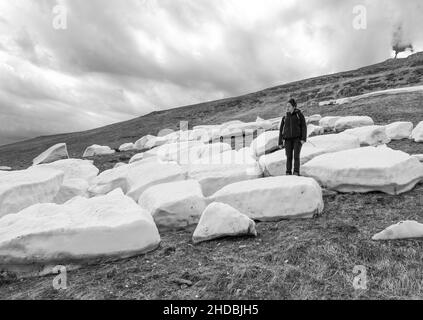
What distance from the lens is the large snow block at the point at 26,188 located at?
24.7 ft

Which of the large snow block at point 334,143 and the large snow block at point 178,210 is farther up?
the large snow block at point 334,143

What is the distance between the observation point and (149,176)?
Answer: 30.3 feet

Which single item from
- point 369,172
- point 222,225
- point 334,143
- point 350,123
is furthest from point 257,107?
point 222,225

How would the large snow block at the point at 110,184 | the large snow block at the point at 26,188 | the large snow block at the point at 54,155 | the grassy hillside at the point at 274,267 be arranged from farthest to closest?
the large snow block at the point at 54,155
the large snow block at the point at 110,184
the large snow block at the point at 26,188
the grassy hillside at the point at 274,267

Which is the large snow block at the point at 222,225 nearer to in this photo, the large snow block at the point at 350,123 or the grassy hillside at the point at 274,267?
the grassy hillside at the point at 274,267

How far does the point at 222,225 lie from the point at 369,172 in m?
3.57

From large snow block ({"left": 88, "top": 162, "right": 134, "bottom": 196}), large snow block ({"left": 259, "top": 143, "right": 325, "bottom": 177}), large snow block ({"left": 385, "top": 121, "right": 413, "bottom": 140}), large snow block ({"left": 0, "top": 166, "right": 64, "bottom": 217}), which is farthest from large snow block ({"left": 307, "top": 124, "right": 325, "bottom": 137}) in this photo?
large snow block ({"left": 0, "top": 166, "right": 64, "bottom": 217})

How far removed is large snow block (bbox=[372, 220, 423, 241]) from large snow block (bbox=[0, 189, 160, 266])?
3434mm

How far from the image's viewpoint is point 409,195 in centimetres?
710

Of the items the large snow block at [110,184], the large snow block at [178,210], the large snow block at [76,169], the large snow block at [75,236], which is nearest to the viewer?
the large snow block at [75,236]

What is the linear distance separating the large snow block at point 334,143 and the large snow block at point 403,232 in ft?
15.6

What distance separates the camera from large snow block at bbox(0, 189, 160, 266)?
16.5ft

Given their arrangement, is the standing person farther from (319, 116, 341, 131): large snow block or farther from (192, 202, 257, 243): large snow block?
(319, 116, 341, 131): large snow block

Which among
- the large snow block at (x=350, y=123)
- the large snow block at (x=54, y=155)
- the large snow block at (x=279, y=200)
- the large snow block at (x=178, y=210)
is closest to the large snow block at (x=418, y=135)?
the large snow block at (x=350, y=123)
